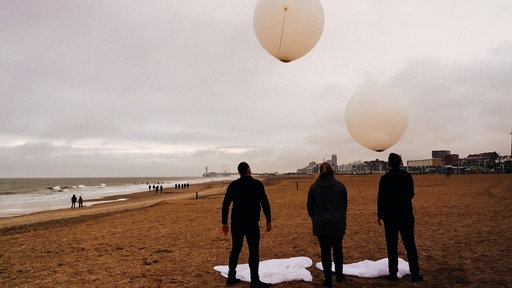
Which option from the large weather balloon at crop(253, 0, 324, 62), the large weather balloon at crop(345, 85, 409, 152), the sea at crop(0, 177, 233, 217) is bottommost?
the sea at crop(0, 177, 233, 217)

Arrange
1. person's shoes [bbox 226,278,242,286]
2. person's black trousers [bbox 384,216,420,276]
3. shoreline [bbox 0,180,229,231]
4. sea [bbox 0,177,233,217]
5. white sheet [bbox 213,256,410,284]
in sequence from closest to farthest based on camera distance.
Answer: person's black trousers [bbox 384,216,420,276], person's shoes [bbox 226,278,242,286], white sheet [bbox 213,256,410,284], shoreline [bbox 0,180,229,231], sea [bbox 0,177,233,217]

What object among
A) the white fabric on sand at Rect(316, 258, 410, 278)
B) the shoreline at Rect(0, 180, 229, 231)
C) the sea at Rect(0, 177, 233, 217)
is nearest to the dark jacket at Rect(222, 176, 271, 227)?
the white fabric on sand at Rect(316, 258, 410, 278)

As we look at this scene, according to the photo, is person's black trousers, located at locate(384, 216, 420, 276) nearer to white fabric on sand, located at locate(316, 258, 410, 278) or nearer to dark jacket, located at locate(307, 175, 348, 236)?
white fabric on sand, located at locate(316, 258, 410, 278)

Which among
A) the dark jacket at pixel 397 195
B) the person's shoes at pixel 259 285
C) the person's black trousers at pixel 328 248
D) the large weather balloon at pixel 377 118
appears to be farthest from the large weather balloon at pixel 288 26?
the person's shoes at pixel 259 285

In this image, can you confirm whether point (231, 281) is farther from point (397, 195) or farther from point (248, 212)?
point (397, 195)

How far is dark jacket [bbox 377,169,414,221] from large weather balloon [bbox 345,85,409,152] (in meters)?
0.84

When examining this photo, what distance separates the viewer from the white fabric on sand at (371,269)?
5281 millimetres

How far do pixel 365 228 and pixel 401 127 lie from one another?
5334 millimetres

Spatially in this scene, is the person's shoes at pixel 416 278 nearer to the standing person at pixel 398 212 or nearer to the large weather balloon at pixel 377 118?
the standing person at pixel 398 212

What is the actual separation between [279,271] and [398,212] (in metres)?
2.04

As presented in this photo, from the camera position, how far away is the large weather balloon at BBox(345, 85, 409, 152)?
5562 mm

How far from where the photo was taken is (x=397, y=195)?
196 inches

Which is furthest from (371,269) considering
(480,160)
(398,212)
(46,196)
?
(480,160)

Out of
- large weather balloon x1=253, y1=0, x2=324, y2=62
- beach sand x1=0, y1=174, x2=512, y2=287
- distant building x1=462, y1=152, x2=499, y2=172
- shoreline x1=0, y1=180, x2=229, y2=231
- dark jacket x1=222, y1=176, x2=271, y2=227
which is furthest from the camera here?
distant building x1=462, y1=152, x2=499, y2=172
